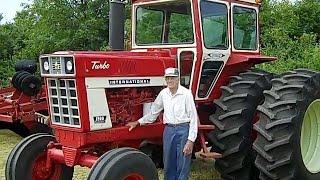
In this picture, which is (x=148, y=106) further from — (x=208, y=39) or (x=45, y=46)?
(x=45, y=46)

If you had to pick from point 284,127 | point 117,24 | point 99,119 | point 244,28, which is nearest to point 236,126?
point 284,127

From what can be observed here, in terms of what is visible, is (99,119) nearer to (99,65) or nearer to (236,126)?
(99,65)

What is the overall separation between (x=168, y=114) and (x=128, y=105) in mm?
473

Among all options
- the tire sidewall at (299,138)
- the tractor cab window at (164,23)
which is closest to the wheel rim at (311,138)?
the tire sidewall at (299,138)

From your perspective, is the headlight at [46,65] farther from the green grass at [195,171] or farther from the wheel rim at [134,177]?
the green grass at [195,171]

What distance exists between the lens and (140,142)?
5.77 meters

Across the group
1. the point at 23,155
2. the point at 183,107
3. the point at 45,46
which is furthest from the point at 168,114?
the point at 45,46

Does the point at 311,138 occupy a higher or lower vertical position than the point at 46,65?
lower

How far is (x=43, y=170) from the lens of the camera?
570 cm

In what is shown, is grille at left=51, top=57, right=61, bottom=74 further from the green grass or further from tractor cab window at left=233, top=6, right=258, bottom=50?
tractor cab window at left=233, top=6, right=258, bottom=50

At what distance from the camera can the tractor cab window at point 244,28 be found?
652 centimetres

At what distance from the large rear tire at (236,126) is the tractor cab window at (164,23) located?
857 millimetres

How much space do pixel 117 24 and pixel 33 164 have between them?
2.00 metres

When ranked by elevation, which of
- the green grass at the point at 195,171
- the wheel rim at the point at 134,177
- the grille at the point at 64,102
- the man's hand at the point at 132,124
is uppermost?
the grille at the point at 64,102
